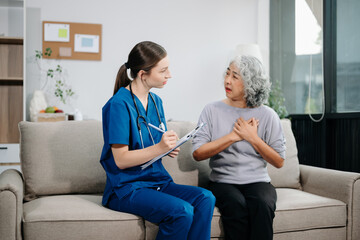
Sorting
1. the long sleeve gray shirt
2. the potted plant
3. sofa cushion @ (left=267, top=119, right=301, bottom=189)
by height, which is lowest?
sofa cushion @ (left=267, top=119, right=301, bottom=189)

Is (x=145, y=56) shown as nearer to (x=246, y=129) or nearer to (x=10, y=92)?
(x=246, y=129)

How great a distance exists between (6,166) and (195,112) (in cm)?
212

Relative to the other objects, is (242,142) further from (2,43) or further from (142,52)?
(2,43)

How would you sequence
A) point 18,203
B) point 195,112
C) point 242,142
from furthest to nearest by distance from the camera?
point 195,112, point 242,142, point 18,203

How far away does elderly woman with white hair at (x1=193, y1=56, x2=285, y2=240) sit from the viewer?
193 centimetres

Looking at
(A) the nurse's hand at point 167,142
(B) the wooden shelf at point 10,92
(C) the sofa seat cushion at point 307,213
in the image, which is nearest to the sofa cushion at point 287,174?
(C) the sofa seat cushion at point 307,213

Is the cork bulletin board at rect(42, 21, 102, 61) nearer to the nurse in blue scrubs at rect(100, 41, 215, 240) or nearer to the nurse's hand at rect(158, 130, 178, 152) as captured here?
the nurse in blue scrubs at rect(100, 41, 215, 240)

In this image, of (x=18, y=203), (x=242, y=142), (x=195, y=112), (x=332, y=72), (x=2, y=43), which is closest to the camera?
(x=18, y=203)

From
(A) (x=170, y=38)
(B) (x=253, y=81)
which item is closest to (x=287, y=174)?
(B) (x=253, y=81)

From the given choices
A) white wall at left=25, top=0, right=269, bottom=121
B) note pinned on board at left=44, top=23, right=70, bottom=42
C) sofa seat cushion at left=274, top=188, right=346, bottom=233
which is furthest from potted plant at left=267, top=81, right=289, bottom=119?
note pinned on board at left=44, top=23, right=70, bottom=42

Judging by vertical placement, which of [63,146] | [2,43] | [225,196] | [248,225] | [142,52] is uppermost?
[2,43]

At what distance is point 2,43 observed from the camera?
13.0 ft

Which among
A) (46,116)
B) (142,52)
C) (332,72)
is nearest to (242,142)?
(142,52)

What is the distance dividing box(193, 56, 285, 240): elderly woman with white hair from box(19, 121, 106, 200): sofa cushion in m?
0.57
